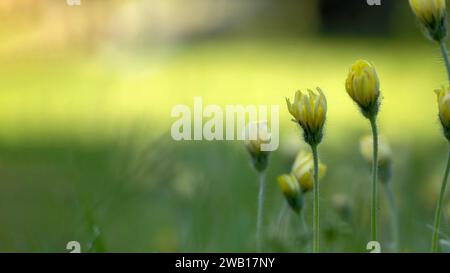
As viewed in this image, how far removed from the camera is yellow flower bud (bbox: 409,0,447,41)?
1267 millimetres

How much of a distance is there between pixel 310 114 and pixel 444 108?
0.16 m

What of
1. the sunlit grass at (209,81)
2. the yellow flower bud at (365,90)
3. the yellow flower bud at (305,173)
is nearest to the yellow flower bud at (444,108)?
the yellow flower bud at (365,90)

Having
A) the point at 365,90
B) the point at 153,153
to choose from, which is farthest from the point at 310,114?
the point at 153,153

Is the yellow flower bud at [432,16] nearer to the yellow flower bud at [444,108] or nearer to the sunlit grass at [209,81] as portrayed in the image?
the yellow flower bud at [444,108]

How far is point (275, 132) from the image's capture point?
56.4 inches

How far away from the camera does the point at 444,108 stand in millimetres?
1204

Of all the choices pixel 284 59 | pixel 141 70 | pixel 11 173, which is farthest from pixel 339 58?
pixel 11 173

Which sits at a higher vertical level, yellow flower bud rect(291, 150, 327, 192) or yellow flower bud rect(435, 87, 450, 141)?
yellow flower bud rect(435, 87, 450, 141)

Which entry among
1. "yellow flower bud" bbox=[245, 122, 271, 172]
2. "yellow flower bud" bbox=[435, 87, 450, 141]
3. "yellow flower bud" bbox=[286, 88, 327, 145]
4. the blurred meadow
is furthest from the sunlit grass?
→ "yellow flower bud" bbox=[435, 87, 450, 141]

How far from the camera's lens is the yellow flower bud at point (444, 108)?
1193 mm

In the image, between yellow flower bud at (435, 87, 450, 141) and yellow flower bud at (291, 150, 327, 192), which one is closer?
yellow flower bud at (435, 87, 450, 141)

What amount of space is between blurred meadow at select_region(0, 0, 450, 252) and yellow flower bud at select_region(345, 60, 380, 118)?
0.16 m

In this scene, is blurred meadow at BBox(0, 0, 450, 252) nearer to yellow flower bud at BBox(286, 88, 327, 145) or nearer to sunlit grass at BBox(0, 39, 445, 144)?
sunlit grass at BBox(0, 39, 445, 144)

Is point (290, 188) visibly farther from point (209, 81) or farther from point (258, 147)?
point (209, 81)
